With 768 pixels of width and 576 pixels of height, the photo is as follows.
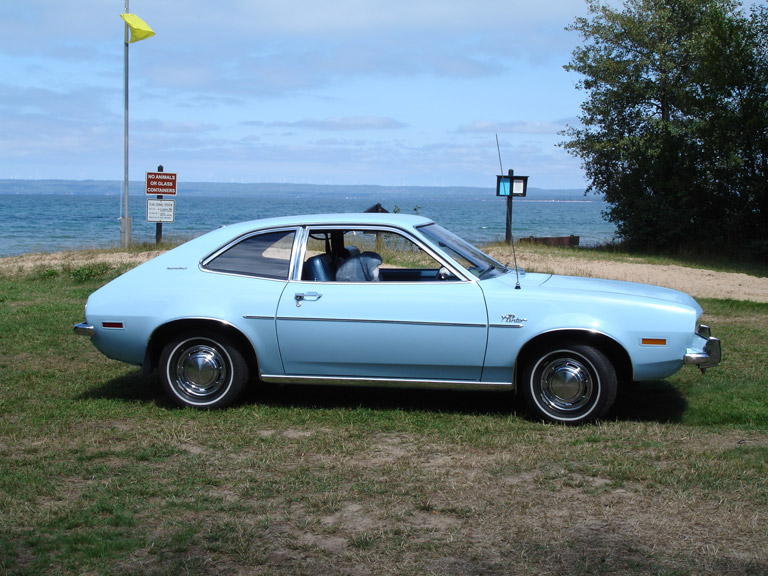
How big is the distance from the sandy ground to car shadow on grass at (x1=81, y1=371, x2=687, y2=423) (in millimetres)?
7469

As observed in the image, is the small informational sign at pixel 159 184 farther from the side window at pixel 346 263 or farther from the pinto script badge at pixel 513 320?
the pinto script badge at pixel 513 320

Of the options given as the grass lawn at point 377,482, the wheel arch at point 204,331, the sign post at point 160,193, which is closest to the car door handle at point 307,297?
the wheel arch at point 204,331

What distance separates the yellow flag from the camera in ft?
70.1

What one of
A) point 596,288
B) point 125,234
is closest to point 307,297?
point 596,288

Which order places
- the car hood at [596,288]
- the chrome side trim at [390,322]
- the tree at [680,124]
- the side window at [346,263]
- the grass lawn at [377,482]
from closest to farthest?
the grass lawn at [377,482], the chrome side trim at [390,322], the car hood at [596,288], the side window at [346,263], the tree at [680,124]

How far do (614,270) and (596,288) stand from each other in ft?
39.6

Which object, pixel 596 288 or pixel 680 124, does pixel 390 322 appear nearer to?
pixel 596 288

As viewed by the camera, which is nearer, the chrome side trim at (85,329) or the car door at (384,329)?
the car door at (384,329)

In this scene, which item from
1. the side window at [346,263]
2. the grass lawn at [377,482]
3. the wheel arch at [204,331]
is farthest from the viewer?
the side window at [346,263]

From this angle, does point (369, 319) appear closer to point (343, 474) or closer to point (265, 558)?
point (343, 474)

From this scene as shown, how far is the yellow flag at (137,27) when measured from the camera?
2138cm

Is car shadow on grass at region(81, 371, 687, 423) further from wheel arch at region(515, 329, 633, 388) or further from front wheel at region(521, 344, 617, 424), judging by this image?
wheel arch at region(515, 329, 633, 388)

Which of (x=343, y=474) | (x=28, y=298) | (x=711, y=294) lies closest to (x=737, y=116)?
(x=711, y=294)

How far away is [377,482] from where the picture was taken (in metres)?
4.78
